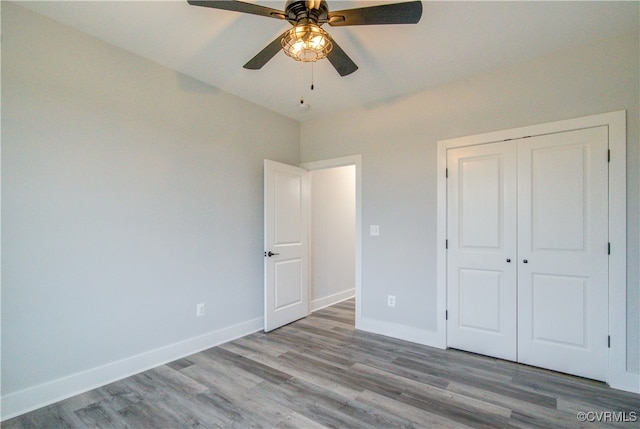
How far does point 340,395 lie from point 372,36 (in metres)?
2.70

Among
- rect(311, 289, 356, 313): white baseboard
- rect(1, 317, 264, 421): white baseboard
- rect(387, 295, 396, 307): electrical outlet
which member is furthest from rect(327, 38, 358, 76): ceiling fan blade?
rect(311, 289, 356, 313): white baseboard

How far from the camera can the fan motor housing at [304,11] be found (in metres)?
1.62

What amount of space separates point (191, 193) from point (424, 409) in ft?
8.72

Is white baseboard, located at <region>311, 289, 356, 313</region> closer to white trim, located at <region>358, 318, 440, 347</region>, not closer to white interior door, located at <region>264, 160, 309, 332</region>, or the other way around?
white interior door, located at <region>264, 160, 309, 332</region>

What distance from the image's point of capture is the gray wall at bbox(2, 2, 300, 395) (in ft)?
6.57

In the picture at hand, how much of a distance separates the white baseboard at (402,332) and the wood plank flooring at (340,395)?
125mm

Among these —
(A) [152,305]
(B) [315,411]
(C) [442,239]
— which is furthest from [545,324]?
(A) [152,305]

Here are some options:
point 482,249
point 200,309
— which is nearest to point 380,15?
point 482,249

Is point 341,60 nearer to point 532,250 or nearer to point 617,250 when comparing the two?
point 532,250

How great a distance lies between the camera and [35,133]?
2.06m

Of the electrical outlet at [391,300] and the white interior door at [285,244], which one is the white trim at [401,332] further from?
the white interior door at [285,244]

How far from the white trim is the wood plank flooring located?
0.14 metres

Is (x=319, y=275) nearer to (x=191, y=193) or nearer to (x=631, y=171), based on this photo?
(x=191, y=193)

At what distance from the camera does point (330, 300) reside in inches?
185
